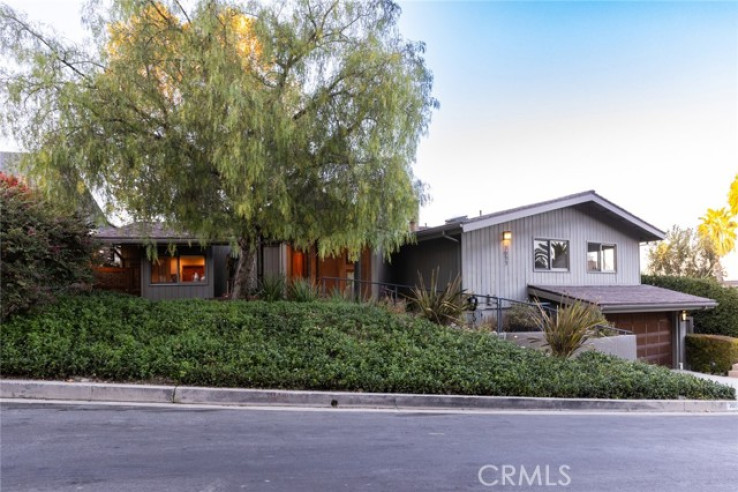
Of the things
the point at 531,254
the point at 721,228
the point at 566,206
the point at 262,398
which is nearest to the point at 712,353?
the point at 566,206

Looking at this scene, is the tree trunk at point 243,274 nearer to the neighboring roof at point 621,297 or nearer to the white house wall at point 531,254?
the white house wall at point 531,254

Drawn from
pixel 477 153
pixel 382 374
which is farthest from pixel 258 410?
pixel 477 153

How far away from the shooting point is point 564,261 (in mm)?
17219

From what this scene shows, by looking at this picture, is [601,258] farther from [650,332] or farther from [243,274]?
[243,274]

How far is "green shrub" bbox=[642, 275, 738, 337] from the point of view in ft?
67.7

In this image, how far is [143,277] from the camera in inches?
679

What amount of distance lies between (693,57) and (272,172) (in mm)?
7463

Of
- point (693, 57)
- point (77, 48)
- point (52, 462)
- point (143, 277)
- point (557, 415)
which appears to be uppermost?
point (77, 48)

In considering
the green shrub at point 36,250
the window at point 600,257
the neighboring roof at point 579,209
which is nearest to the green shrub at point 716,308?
the neighboring roof at point 579,209

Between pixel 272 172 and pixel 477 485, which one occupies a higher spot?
pixel 272 172

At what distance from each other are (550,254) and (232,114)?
38.8 ft

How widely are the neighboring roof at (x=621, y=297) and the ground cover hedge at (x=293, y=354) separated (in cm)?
527

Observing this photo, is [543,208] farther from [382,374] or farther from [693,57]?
[382,374]

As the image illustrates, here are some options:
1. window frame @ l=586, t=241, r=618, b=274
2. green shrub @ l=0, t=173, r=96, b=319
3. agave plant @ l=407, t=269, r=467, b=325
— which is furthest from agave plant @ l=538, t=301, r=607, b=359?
green shrub @ l=0, t=173, r=96, b=319
